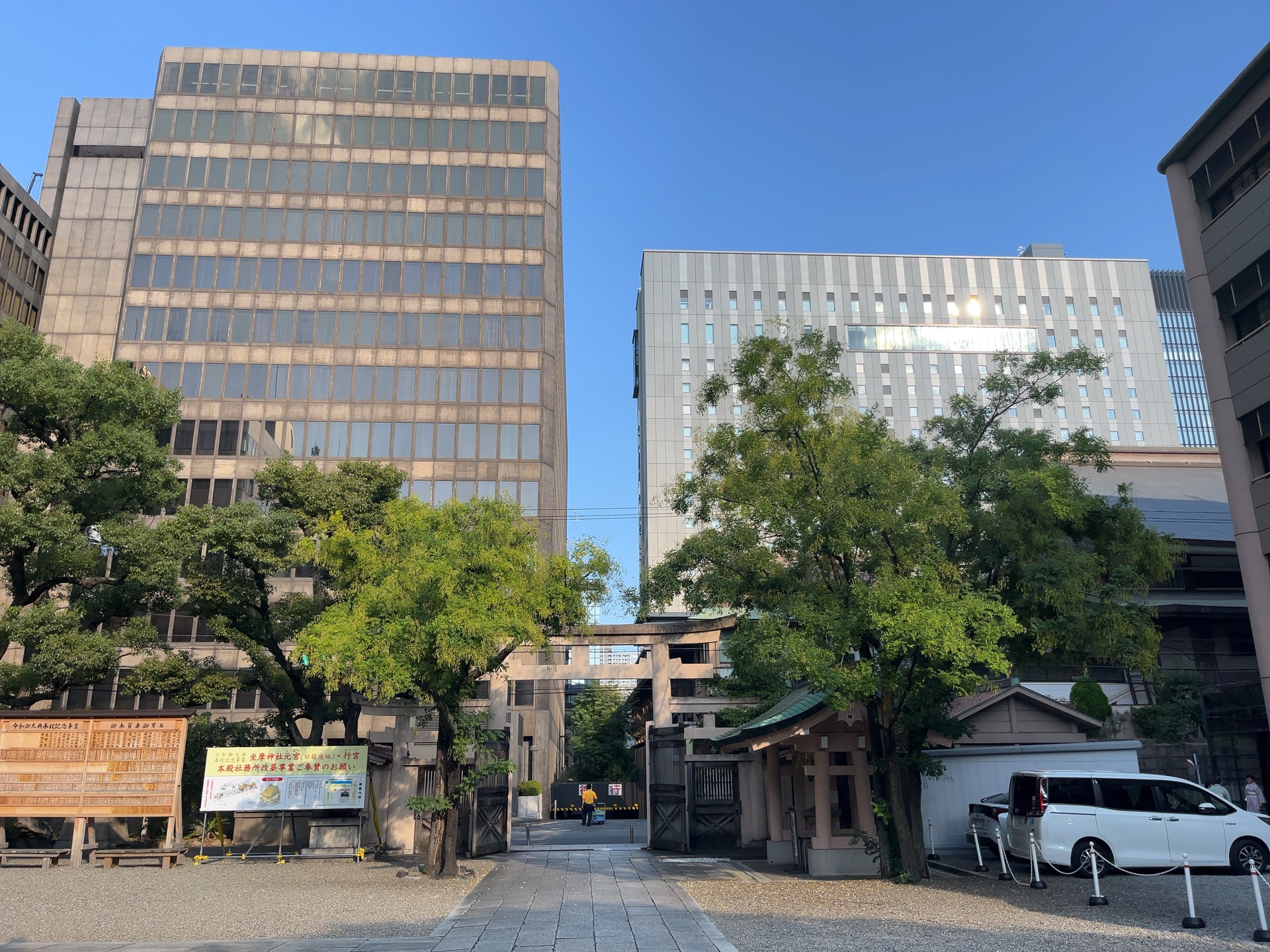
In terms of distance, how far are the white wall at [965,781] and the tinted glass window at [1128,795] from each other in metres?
5.73

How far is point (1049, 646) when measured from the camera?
18.6 meters

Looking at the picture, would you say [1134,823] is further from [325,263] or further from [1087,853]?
[325,263]

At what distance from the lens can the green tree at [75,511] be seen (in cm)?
2453

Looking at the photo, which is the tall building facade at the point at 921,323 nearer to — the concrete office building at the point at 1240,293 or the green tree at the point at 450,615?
the concrete office building at the point at 1240,293

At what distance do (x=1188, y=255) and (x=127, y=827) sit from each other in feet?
122

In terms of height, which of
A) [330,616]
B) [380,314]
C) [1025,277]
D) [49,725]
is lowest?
[49,725]

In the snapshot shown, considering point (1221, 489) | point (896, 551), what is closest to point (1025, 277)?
point (1221, 489)

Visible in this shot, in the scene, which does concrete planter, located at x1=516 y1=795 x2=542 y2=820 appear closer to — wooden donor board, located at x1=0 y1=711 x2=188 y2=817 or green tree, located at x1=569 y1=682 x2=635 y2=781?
green tree, located at x1=569 y1=682 x2=635 y2=781

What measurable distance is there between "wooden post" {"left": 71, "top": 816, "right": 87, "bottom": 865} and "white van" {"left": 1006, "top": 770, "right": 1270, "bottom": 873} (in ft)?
67.6

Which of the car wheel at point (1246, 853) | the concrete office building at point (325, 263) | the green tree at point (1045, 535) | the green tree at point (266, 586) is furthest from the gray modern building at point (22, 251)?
the car wheel at point (1246, 853)

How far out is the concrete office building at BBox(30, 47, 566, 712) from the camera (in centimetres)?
5131

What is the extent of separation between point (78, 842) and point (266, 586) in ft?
30.6

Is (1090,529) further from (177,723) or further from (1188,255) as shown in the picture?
(177,723)

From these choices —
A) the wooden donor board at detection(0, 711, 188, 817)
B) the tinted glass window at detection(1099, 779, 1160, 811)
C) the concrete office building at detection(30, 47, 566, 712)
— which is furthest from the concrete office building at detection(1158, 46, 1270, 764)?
the concrete office building at detection(30, 47, 566, 712)
